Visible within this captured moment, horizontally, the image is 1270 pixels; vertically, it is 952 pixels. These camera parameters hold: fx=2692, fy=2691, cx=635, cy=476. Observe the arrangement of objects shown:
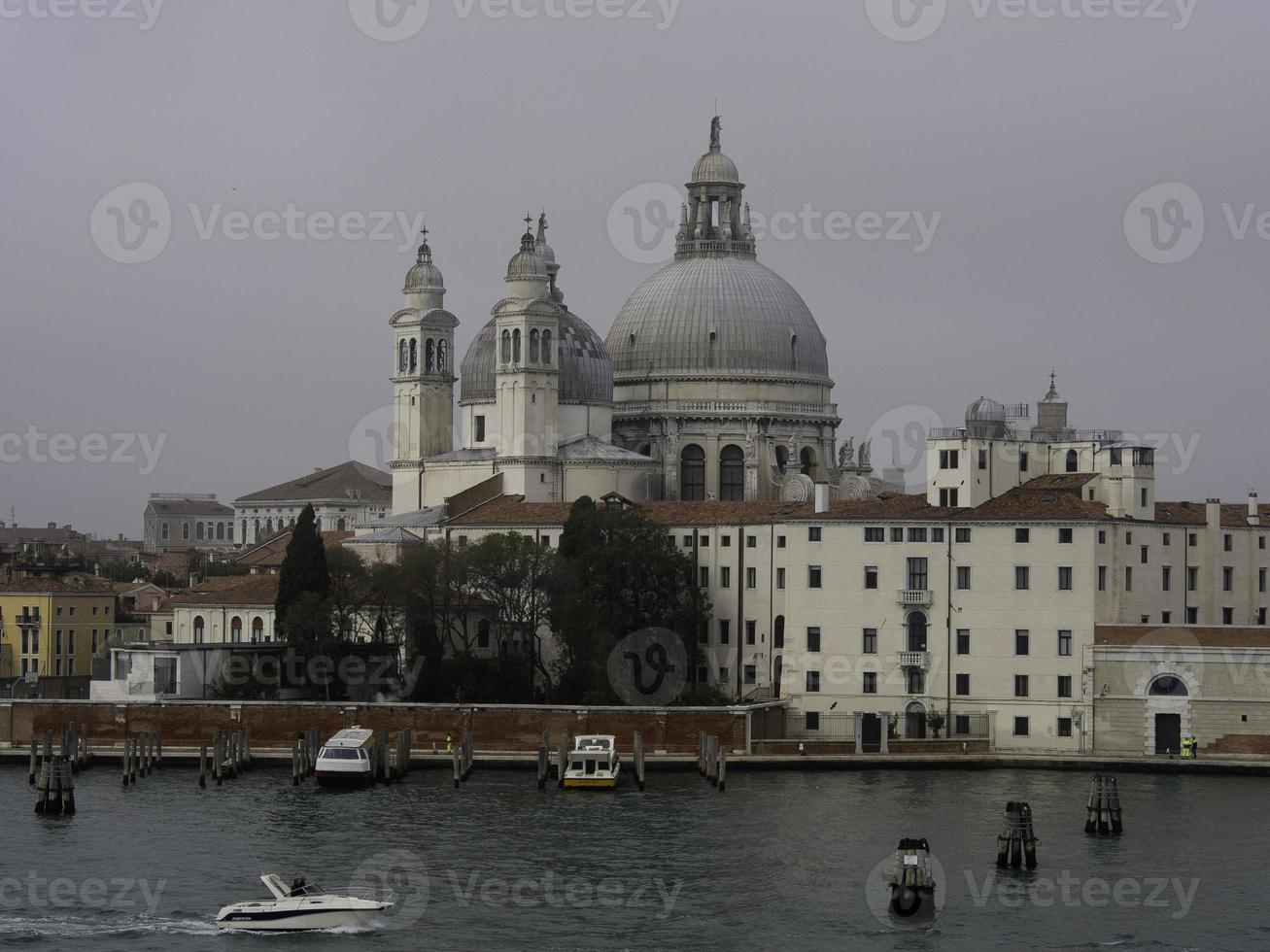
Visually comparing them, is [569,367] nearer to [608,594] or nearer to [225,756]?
[608,594]

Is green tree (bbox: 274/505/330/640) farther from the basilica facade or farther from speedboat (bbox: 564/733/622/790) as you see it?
speedboat (bbox: 564/733/622/790)

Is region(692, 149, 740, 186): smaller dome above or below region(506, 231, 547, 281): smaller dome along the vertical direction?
above

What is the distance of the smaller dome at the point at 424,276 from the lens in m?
64.2

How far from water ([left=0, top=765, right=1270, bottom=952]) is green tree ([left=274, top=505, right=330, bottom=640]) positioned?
805 cm

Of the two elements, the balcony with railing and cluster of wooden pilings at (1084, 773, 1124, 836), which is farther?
the balcony with railing

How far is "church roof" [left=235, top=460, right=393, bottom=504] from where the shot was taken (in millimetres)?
107188

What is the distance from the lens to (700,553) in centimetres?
5422

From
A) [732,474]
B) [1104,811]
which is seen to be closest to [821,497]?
[732,474]

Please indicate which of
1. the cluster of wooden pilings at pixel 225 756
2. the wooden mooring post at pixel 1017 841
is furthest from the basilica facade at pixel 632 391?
the wooden mooring post at pixel 1017 841

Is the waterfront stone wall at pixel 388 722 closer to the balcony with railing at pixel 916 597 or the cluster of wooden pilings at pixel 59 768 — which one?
the cluster of wooden pilings at pixel 59 768

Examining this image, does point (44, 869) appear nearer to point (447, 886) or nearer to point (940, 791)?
point (447, 886)

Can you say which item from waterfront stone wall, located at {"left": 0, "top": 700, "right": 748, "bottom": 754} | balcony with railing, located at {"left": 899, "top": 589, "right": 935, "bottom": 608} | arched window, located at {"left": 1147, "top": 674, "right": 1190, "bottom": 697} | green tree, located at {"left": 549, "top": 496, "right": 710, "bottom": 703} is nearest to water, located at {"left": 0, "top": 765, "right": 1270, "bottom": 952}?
waterfront stone wall, located at {"left": 0, "top": 700, "right": 748, "bottom": 754}

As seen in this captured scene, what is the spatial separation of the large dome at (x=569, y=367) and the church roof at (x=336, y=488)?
136 ft

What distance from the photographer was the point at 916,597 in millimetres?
48312
